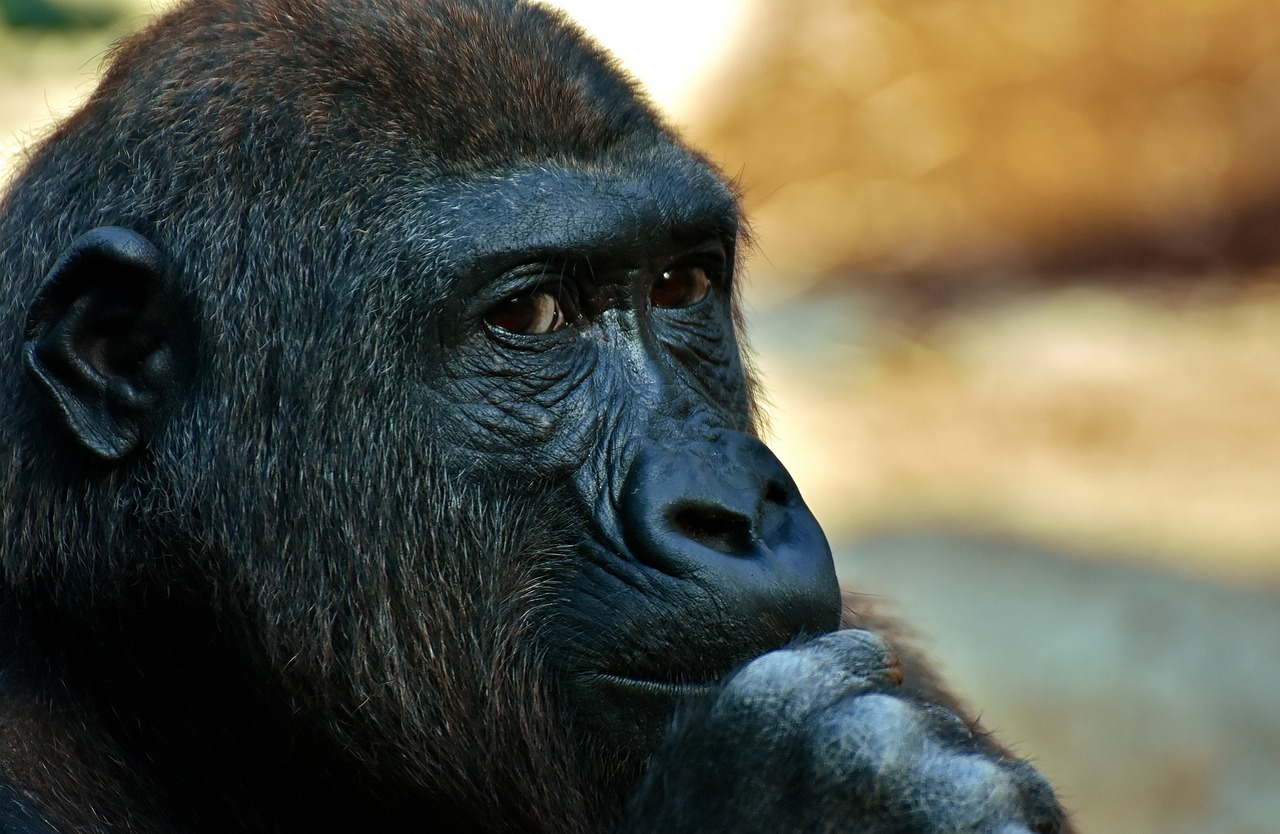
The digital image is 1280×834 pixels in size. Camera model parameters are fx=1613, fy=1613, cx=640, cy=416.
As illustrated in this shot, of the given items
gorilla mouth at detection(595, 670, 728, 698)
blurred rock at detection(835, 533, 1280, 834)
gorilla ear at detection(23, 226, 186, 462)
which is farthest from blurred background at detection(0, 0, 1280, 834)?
gorilla ear at detection(23, 226, 186, 462)

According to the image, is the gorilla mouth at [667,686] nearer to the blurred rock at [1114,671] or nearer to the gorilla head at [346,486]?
the gorilla head at [346,486]

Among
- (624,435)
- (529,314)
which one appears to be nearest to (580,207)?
(529,314)

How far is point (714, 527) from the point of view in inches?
146

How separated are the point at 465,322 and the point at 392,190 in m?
0.37

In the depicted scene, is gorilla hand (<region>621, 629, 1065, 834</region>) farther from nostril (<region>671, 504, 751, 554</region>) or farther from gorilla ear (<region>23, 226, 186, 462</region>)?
gorilla ear (<region>23, 226, 186, 462</region>)

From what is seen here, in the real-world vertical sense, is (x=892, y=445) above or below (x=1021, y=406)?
below

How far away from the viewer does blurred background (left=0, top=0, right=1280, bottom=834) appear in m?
8.70

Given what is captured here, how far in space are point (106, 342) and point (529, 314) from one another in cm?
102

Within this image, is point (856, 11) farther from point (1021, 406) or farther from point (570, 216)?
point (570, 216)

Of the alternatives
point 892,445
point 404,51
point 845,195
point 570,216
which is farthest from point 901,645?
point 845,195

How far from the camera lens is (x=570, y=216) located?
3.98 m

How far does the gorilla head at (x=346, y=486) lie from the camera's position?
149 inches

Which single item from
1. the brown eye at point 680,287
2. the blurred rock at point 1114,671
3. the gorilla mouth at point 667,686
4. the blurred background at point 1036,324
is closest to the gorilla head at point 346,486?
the gorilla mouth at point 667,686

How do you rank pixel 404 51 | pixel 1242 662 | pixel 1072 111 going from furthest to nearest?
1. pixel 1072 111
2. pixel 1242 662
3. pixel 404 51
